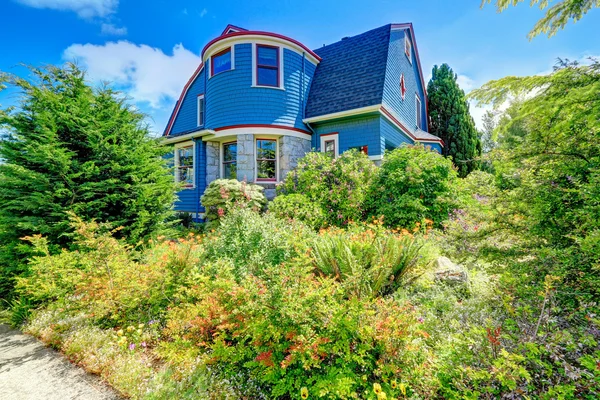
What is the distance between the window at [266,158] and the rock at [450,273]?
7.15 m

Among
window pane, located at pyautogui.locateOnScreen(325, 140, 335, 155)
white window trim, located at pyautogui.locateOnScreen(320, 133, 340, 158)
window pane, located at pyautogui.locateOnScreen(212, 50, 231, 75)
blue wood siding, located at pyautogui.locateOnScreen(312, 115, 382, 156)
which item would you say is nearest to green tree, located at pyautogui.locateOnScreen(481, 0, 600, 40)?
blue wood siding, located at pyautogui.locateOnScreen(312, 115, 382, 156)

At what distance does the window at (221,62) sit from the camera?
34.6ft

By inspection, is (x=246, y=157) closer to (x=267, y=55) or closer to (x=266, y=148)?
(x=266, y=148)

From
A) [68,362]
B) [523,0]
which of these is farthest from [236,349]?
[523,0]

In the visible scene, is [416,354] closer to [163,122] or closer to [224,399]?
[224,399]

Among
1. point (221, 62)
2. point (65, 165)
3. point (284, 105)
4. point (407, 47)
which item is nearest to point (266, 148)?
point (284, 105)

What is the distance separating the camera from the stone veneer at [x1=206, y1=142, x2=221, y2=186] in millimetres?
11258

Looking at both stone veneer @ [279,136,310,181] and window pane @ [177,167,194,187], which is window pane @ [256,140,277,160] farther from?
window pane @ [177,167,194,187]

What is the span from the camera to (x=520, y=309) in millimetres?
2119

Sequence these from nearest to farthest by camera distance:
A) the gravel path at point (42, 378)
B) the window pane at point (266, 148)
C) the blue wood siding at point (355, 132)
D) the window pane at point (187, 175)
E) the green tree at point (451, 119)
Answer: the gravel path at point (42, 378) < the blue wood siding at point (355, 132) < the window pane at point (266, 148) < the window pane at point (187, 175) < the green tree at point (451, 119)

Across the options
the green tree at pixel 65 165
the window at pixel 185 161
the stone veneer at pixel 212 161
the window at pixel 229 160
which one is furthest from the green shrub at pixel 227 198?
the window at pixel 185 161

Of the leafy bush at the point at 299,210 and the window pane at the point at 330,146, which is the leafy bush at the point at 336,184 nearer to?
the leafy bush at the point at 299,210

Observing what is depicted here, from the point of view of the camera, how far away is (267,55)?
10.2m

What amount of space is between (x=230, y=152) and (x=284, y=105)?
3078mm
